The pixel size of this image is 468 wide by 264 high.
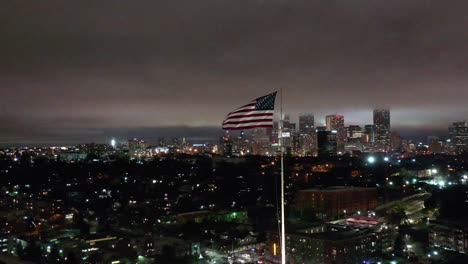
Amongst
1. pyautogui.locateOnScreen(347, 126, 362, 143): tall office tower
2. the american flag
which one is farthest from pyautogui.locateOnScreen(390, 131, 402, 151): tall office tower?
the american flag

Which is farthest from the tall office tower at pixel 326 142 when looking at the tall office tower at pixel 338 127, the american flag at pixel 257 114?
the american flag at pixel 257 114

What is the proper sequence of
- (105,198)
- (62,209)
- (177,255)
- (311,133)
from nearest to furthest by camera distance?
(177,255)
(62,209)
(105,198)
(311,133)

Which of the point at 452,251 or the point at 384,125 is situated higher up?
the point at 384,125

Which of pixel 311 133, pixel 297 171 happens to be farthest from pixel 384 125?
pixel 297 171

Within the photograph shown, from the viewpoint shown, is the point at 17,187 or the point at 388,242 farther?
the point at 17,187

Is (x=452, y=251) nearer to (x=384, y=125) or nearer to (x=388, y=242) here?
(x=388, y=242)

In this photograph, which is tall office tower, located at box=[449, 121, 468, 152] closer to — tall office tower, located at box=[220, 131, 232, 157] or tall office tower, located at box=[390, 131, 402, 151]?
tall office tower, located at box=[390, 131, 402, 151]
